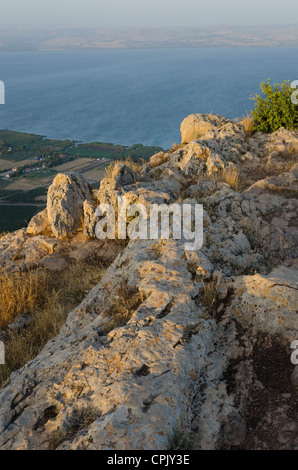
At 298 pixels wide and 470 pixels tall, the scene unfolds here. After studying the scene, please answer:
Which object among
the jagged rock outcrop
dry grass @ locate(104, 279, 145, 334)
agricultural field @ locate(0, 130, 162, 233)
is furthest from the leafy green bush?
agricultural field @ locate(0, 130, 162, 233)

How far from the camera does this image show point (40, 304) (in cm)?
713

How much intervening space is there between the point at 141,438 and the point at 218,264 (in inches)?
128

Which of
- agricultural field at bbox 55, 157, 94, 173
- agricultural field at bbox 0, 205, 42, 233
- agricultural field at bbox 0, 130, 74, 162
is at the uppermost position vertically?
agricultural field at bbox 0, 130, 74, 162

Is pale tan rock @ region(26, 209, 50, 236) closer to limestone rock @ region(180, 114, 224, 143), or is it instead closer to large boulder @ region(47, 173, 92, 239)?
large boulder @ region(47, 173, 92, 239)

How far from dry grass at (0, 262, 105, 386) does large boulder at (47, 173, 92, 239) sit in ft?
6.94

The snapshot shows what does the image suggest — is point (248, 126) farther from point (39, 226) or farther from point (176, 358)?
point (176, 358)

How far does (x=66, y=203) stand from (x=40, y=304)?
13.4ft

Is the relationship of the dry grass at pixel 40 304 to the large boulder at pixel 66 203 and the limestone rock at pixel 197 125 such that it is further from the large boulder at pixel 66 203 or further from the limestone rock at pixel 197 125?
the limestone rock at pixel 197 125

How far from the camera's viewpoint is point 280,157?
38.7ft

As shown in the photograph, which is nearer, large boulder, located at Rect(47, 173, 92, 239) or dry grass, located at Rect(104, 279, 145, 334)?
dry grass, located at Rect(104, 279, 145, 334)

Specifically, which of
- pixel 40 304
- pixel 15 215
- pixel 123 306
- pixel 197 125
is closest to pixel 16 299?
pixel 40 304

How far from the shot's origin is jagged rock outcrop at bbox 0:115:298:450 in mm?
2734

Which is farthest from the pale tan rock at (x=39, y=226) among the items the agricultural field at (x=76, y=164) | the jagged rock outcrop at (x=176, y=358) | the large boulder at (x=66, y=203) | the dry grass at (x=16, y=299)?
the agricultural field at (x=76, y=164)
